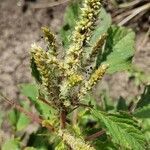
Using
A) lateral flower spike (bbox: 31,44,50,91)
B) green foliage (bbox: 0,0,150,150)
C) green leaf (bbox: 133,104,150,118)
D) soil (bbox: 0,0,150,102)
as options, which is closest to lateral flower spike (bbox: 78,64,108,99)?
green foliage (bbox: 0,0,150,150)

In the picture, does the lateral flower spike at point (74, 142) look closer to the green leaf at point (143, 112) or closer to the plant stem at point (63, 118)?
the plant stem at point (63, 118)

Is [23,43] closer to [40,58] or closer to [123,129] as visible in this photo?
[123,129]

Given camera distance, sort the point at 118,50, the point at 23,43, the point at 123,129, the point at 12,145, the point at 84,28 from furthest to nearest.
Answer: the point at 23,43 < the point at 12,145 < the point at 118,50 < the point at 123,129 < the point at 84,28

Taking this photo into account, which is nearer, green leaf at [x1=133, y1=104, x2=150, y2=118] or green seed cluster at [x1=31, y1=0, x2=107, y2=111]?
green seed cluster at [x1=31, y1=0, x2=107, y2=111]

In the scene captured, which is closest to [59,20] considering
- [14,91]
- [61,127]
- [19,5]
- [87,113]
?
[19,5]

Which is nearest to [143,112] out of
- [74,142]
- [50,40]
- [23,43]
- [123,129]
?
[123,129]

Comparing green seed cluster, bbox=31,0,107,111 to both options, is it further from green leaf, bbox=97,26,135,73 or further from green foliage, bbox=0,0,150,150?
green leaf, bbox=97,26,135,73
